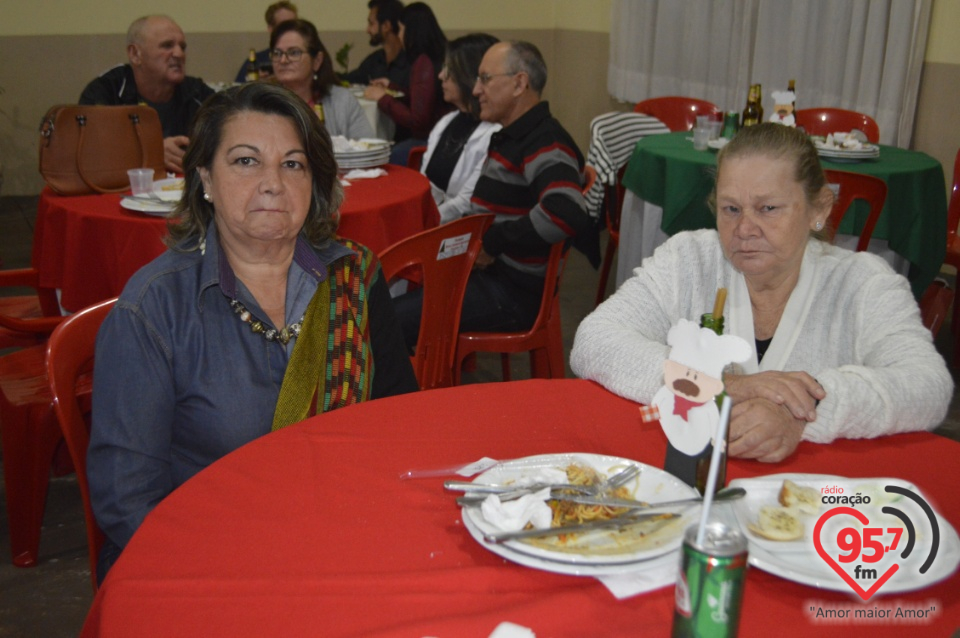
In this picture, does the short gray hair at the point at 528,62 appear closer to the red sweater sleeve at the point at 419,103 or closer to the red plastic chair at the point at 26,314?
the red plastic chair at the point at 26,314

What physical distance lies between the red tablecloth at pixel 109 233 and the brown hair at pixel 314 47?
1.61 m

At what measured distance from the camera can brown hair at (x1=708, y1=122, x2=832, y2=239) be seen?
1.75m

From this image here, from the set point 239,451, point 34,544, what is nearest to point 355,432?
point 239,451

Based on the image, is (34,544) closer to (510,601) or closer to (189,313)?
(189,313)

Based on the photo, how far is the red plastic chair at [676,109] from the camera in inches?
217

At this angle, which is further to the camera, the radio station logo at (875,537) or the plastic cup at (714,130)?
the plastic cup at (714,130)

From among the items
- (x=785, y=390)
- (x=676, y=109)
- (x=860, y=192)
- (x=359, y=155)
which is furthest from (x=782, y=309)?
(x=676, y=109)

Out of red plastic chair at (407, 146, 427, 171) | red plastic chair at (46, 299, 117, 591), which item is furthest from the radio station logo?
red plastic chair at (407, 146, 427, 171)

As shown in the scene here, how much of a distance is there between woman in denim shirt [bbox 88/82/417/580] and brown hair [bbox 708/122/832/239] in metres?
0.79

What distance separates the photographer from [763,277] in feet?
5.81

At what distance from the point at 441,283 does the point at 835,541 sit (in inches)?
63.3

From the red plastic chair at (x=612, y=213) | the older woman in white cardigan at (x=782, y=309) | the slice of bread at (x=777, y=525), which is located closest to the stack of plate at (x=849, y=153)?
the red plastic chair at (x=612, y=213)

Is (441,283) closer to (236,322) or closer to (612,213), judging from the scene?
(236,322)

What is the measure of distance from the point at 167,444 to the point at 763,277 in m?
1.17
